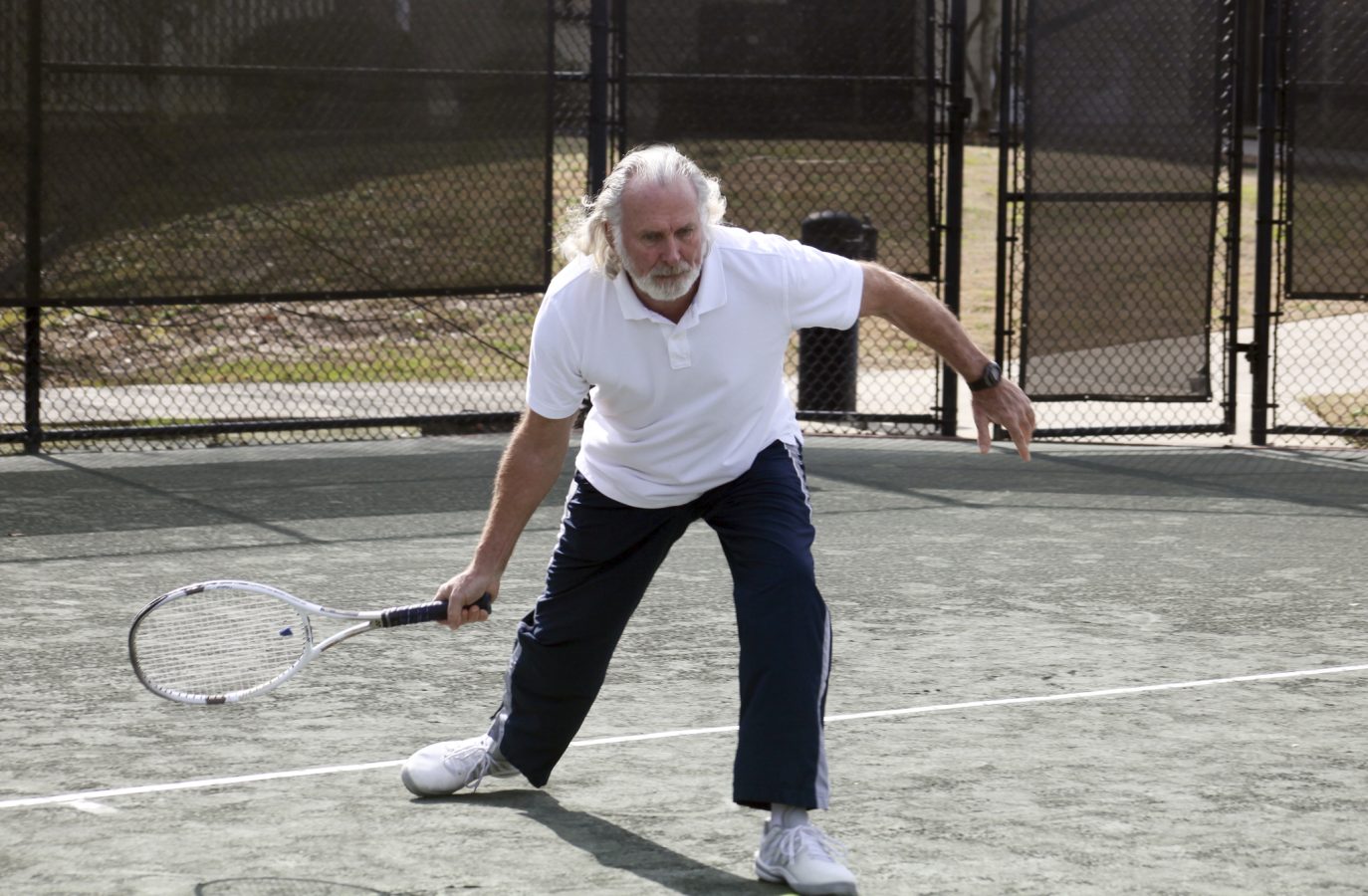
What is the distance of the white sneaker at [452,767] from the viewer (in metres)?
4.82

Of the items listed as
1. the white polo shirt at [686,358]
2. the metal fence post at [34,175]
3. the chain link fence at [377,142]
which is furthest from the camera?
the chain link fence at [377,142]

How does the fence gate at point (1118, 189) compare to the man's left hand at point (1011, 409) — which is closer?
the man's left hand at point (1011, 409)

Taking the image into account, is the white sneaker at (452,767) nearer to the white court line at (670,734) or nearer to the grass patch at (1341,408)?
the white court line at (670,734)

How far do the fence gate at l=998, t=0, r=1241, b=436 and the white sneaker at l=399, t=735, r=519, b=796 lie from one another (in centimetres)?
610

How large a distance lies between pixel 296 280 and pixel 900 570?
3.96 metres

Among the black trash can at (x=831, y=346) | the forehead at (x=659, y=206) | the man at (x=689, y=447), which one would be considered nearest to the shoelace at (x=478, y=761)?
the man at (x=689, y=447)

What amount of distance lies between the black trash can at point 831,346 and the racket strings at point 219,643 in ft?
21.6

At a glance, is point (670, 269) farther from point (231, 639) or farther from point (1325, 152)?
point (1325, 152)

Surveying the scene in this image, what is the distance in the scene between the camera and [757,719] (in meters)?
4.30

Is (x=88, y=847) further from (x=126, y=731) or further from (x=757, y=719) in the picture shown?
(x=757, y=719)

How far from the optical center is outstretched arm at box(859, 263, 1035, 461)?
452 cm

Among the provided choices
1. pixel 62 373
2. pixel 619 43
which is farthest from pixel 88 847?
pixel 62 373

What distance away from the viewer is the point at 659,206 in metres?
4.28

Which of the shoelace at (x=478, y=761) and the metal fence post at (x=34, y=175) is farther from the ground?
the metal fence post at (x=34, y=175)
